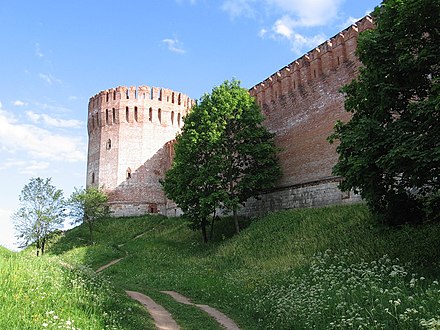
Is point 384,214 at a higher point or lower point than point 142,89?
lower

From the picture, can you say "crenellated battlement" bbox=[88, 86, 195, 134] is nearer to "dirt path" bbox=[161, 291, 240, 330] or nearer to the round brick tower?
the round brick tower

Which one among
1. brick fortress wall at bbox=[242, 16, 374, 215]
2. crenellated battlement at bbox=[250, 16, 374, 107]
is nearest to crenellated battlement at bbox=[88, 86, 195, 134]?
crenellated battlement at bbox=[250, 16, 374, 107]

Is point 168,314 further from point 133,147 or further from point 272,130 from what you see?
point 133,147

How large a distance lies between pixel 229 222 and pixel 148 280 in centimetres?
1072

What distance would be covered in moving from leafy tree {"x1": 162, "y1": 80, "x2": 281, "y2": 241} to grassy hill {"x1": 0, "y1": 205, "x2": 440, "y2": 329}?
2205 millimetres

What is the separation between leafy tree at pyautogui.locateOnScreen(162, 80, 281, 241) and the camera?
893 inches

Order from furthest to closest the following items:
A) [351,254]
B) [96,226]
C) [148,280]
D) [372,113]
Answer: [96,226], [148,280], [351,254], [372,113]

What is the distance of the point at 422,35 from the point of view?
346 inches

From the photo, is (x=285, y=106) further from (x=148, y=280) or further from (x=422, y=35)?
(x=422, y=35)

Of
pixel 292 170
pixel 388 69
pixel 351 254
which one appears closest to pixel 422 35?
pixel 388 69

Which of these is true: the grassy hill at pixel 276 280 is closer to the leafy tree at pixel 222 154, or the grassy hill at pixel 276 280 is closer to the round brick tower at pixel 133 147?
the leafy tree at pixel 222 154

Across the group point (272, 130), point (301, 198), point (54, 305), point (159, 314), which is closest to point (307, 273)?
point (159, 314)

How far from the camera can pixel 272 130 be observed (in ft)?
85.9

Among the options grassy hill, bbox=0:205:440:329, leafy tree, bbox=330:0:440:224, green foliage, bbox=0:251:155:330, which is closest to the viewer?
green foliage, bbox=0:251:155:330
